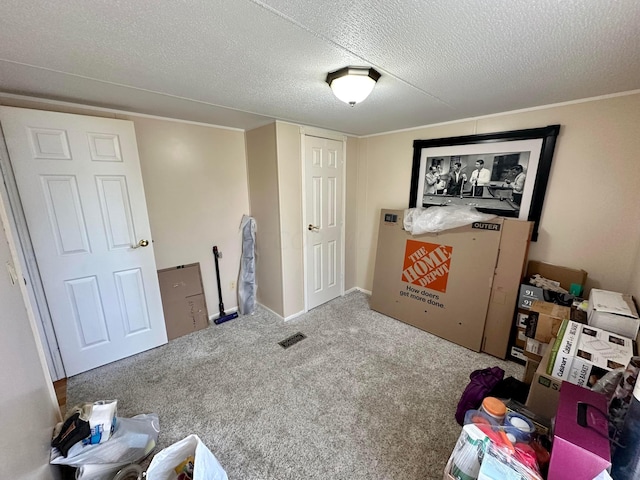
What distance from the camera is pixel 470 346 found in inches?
91.1

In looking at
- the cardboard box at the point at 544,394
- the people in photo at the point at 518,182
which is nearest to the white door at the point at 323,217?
the people in photo at the point at 518,182

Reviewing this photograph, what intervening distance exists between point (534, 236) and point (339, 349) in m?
1.97

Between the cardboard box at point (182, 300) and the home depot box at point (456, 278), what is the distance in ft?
6.54

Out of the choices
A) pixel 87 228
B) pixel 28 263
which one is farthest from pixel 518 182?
pixel 28 263

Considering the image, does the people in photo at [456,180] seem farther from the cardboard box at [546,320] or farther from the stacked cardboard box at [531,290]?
the cardboard box at [546,320]

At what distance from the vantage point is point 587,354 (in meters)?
1.29

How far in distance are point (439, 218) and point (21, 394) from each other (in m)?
2.90

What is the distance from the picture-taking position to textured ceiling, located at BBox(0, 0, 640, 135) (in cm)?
88

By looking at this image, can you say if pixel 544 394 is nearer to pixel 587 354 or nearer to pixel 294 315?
pixel 587 354

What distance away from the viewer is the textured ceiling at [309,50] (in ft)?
2.87

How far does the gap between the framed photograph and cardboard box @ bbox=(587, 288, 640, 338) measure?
Result: 0.74 metres

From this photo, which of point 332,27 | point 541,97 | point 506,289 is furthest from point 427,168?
point 332,27

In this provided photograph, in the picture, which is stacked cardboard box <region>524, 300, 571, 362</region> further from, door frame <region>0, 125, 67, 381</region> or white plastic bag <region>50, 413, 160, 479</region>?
door frame <region>0, 125, 67, 381</region>

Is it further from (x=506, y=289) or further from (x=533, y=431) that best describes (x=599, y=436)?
(x=506, y=289)
